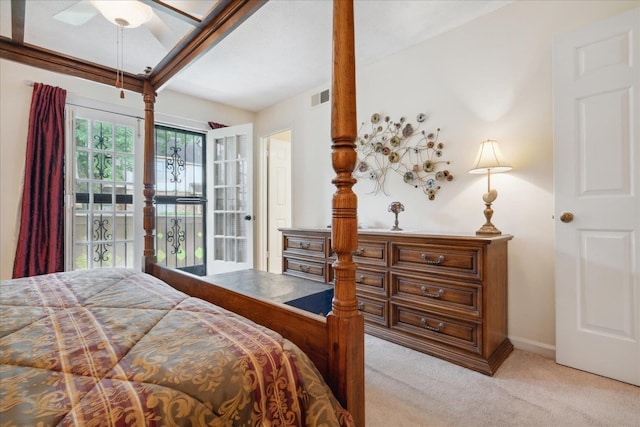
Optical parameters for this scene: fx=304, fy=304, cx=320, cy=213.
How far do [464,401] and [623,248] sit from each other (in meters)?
1.30

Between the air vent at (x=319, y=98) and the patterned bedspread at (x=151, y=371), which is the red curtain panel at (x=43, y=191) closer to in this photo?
the patterned bedspread at (x=151, y=371)

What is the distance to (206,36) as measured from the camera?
1.64 metres

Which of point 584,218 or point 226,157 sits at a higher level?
point 226,157

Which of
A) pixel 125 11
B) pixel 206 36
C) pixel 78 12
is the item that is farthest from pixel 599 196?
pixel 78 12

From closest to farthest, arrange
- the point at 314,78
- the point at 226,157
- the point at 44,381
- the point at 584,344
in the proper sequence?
the point at 44,381 < the point at 584,344 < the point at 314,78 < the point at 226,157

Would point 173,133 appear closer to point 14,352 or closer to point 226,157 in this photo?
point 226,157

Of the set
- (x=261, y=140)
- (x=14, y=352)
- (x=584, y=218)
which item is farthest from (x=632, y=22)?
(x=261, y=140)

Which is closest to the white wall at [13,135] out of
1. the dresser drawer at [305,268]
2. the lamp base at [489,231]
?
the dresser drawer at [305,268]

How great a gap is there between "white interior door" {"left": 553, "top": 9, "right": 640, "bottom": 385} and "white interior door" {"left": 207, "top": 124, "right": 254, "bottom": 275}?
3.32 metres

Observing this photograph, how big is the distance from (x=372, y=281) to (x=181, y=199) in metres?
2.96

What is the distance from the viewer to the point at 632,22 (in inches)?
69.1

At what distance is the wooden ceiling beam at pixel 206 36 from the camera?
1413mm

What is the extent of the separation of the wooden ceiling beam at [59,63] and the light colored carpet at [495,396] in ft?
8.53

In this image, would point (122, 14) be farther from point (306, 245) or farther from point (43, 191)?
point (306, 245)
